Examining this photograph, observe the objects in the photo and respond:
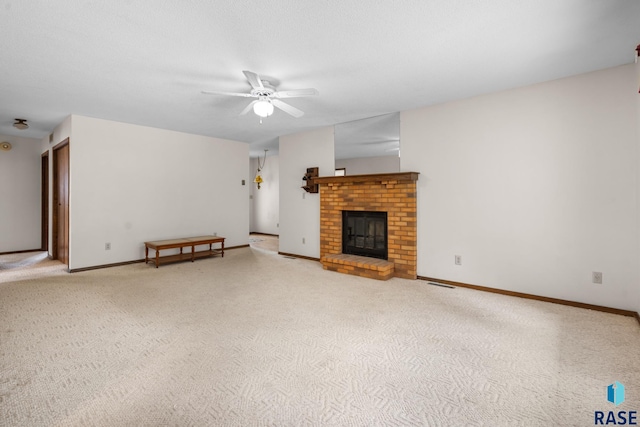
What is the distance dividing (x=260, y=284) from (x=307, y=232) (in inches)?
77.0

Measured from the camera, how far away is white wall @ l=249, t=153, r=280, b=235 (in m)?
8.87

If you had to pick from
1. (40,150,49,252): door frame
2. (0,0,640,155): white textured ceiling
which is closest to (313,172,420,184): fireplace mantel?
(0,0,640,155): white textured ceiling

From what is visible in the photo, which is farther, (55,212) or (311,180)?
(311,180)

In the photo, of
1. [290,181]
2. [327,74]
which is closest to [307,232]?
[290,181]

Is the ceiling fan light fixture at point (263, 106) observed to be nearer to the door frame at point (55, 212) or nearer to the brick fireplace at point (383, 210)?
the brick fireplace at point (383, 210)

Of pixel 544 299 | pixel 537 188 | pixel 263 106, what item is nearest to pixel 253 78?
pixel 263 106

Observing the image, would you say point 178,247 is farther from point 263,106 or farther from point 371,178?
point 371,178

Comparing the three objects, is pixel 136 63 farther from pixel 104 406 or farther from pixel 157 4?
pixel 104 406

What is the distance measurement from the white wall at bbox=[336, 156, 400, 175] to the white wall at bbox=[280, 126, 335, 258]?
562 millimetres

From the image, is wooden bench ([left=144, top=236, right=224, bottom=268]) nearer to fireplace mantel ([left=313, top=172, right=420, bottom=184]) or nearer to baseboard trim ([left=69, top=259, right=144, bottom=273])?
baseboard trim ([left=69, top=259, right=144, bottom=273])

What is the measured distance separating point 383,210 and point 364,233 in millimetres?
583

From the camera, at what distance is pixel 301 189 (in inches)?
227

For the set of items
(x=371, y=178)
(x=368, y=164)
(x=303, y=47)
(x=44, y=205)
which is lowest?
(x=44, y=205)

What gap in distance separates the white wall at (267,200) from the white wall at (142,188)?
221cm
